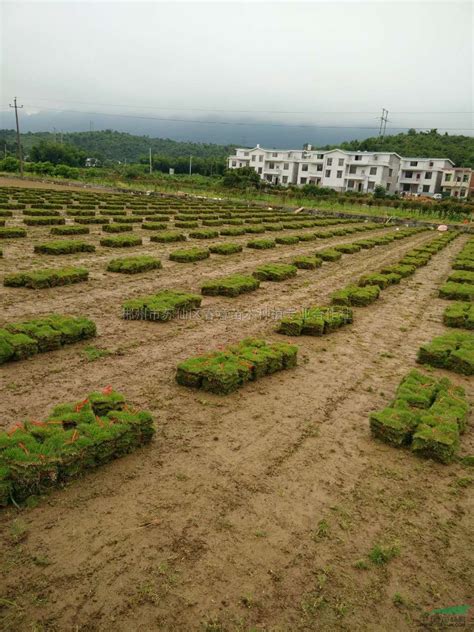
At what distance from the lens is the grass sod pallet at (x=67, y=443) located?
15.7ft

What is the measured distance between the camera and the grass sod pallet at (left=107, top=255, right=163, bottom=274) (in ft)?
52.6

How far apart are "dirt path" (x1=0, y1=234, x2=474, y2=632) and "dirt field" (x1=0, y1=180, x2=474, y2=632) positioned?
16 millimetres

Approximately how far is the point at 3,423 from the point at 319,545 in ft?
14.0

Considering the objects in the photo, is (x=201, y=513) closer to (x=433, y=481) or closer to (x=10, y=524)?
(x=10, y=524)

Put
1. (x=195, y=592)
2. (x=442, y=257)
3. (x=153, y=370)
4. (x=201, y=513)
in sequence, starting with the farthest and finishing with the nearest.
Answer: (x=442, y=257)
(x=153, y=370)
(x=201, y=513)
(x=195, y=592)

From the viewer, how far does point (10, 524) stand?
14.7ft

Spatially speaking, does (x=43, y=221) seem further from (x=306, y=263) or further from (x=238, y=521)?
(x=238, y=521)

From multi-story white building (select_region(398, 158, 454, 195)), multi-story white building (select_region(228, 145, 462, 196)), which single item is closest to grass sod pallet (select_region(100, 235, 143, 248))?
multi-story white building (select_region(228, 145, 462, 196))

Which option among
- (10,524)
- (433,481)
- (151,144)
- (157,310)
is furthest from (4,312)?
(151,144)

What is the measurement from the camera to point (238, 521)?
4.79 metres

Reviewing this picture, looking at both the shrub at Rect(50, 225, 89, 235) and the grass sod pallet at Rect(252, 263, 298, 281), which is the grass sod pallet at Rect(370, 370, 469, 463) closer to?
the grass sod pallet at Rect(252, 263, 298, 281)

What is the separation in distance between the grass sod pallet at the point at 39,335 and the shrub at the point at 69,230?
→ 47.1ft

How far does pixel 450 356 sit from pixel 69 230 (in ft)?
62.0

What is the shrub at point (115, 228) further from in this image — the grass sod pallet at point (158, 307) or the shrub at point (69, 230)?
the grass sod pallet at point (158, 307)
